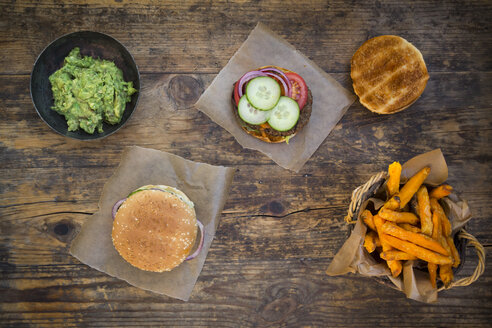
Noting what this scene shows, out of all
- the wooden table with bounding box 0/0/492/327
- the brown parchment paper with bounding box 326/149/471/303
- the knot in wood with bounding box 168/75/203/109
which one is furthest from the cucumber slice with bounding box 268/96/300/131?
the brown parchment paper with bounding box 326/149/471/303

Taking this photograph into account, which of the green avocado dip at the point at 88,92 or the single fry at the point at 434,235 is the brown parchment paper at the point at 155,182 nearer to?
the green avocado dip at the point at 88,92

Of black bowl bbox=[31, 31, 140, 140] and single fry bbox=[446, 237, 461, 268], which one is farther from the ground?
black bowl bbox=[31, 31, 140, 140]

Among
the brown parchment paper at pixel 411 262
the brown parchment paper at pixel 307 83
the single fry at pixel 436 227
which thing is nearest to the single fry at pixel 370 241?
the brown parchment paper at pixel 411 262

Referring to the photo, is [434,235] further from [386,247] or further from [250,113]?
[250,113]

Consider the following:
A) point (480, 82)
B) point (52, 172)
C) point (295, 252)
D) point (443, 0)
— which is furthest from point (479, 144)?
point (52, 172)

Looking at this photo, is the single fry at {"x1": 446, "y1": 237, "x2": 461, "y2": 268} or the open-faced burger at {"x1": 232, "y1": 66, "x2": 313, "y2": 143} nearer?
the single fry at {"x1": 446, "y1": 237, "x2": 461, "y2": 268}

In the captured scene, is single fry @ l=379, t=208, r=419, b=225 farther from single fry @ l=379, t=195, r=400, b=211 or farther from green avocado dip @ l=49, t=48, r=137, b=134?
green avocado dip @ l=49, t=48, r=137, b=134
